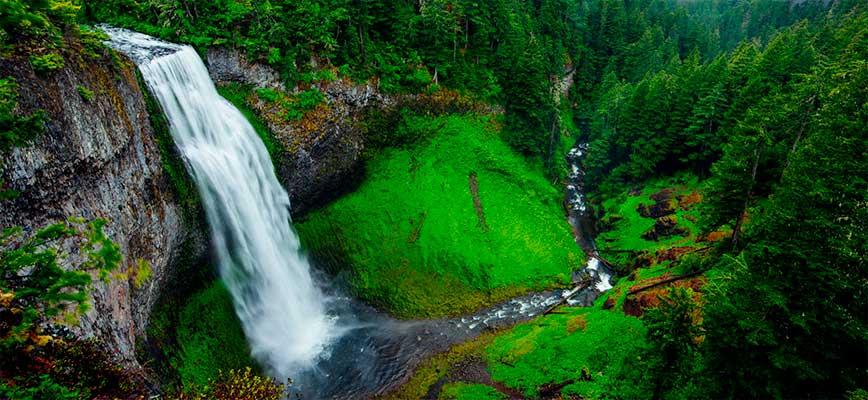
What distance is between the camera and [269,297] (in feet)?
97.7

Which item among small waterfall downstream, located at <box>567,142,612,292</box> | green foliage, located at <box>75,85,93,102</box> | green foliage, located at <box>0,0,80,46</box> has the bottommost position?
small waterfall downstream, located at <box>567,142,612,292</box>

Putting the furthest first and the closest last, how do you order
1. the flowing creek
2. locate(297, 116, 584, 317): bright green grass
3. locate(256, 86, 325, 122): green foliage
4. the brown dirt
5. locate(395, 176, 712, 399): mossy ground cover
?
the brown dirt, locate(297, 116, 584, 317): bright green grass, locate(256, 86, 325, 122): green foliage, the flowing creek, locate(395, 176, 712, 399): mossy ground cover

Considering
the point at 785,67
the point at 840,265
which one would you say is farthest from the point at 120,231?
the point at 785,67

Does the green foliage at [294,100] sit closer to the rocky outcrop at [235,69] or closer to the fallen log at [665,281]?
the rocky outcrop at [235,69]

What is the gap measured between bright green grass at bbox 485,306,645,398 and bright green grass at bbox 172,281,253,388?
1531cm

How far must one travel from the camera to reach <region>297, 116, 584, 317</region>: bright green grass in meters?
34.8

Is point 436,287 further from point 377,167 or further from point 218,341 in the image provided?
point 218,341

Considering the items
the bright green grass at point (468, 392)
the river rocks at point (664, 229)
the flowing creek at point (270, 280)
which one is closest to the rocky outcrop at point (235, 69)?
A: the flowing creek at point (270, 280)

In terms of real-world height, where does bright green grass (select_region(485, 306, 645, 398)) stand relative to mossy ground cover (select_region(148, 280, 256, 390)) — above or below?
below

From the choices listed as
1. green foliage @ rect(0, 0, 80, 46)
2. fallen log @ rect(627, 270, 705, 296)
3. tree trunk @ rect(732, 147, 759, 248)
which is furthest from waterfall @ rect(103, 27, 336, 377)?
tree trunk @ rect(732, 147, 759, 248)

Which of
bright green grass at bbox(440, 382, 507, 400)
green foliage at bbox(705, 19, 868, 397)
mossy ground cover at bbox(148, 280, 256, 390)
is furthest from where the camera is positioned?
bright green grass at bbox(440, 382, 507, 400)

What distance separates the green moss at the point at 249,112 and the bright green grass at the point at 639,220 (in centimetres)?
3010

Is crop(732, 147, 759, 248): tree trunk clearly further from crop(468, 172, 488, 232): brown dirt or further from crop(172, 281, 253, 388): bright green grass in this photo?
crop(172, 281, 253, 388): bright green grass

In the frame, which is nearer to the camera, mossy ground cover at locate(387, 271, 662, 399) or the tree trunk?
mossy ground cover at locate(387, 271, 662, 399)
